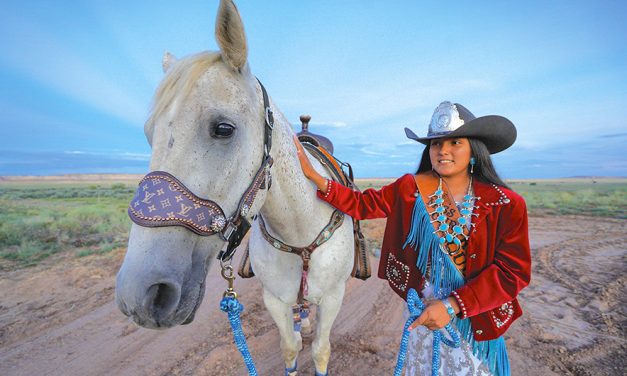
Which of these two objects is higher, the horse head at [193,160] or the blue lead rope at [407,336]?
the horse head at [193,160]

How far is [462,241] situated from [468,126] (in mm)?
663

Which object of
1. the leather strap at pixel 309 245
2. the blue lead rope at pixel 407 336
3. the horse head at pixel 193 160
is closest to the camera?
the horse head at pixel 193 160

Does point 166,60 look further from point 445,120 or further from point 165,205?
point 445,120

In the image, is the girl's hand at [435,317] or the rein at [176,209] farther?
the girl's hand at [435,317]

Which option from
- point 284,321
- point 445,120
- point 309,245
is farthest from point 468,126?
point 284,321

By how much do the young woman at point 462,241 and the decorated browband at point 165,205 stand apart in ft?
3.04

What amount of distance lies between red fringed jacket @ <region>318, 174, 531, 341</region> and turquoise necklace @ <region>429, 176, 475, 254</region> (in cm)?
4

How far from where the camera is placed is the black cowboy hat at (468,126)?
5.17 feet

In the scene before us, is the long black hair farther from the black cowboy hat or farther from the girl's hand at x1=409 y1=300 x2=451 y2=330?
the girl's hand at x1=409 y1=300 x2=451 y2=330

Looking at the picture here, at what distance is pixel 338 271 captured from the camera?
2.28m

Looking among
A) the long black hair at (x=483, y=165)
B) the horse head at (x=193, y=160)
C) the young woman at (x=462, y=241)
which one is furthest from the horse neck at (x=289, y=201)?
the long black hair at (x=483, y=165)

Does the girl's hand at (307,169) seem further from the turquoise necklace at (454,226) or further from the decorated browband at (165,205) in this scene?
the decorated browband at (165,205)

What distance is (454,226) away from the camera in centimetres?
165

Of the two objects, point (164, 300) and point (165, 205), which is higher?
point (165, 205)
